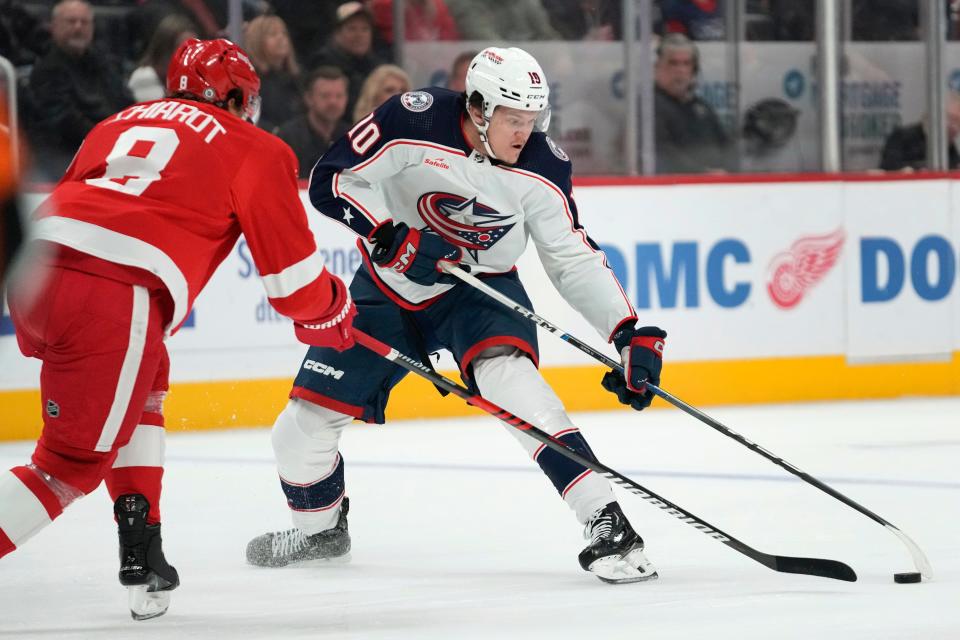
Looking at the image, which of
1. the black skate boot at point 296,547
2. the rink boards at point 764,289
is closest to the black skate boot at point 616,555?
the black skate boot at point 296,547

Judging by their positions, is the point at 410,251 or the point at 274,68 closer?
the point at 410,251

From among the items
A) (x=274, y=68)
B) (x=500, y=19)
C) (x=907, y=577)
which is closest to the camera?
(x=907, y=577)

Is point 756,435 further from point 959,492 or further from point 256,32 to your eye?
point 256,32

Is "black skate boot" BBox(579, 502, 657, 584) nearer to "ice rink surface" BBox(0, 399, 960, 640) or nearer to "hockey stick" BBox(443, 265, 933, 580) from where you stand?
"ice rink surface" BBox(0, 399, 960, 640)

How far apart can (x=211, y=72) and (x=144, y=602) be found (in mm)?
991

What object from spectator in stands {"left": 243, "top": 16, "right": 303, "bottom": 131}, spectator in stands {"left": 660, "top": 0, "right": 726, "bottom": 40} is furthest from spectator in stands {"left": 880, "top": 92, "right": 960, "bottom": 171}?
spectator in stands {"left": 243, "top": 16, "right": 303, "bottom": 131}

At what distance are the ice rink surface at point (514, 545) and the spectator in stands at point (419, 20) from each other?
1.71 meters

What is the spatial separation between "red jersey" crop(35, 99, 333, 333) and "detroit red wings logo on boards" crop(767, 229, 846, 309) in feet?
12.6

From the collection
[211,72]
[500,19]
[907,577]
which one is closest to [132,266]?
[211,72]

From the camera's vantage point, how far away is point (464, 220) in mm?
3357

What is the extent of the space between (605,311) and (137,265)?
1149 millimetres

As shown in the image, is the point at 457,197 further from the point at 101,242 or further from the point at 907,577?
the point at 907,577

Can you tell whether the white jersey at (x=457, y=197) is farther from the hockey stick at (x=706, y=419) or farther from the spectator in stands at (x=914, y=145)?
the spectator in stands at (x=914, y=145)

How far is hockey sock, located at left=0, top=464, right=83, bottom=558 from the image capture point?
2.54 m
